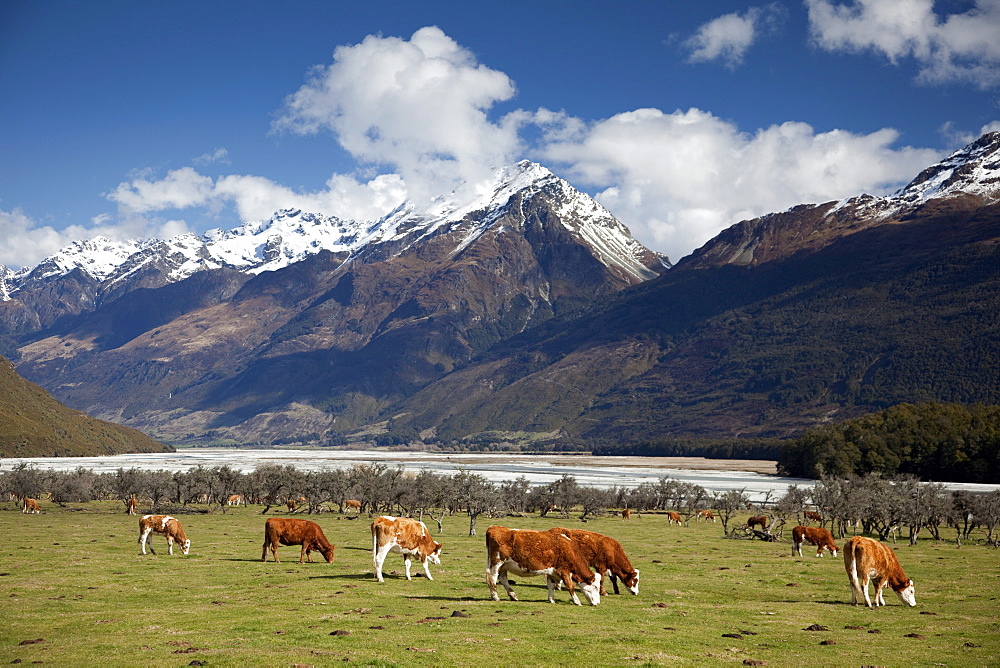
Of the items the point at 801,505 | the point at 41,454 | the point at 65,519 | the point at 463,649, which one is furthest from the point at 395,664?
the point at 41,454

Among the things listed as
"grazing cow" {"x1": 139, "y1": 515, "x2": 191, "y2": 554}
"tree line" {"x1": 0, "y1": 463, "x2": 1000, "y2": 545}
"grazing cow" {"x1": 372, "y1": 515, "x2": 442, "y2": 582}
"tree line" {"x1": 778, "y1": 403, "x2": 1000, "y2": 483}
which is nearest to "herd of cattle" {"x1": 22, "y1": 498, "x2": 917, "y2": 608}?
"grazing cow" {"x1": 372, "y1": 515, "x2": 442, "y2": 582}

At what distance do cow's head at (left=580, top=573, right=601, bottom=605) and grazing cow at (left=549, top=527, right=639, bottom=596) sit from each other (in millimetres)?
894

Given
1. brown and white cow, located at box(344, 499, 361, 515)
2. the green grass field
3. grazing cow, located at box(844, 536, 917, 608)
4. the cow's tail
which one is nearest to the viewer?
the green grass field

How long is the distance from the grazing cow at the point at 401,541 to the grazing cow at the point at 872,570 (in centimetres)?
1470

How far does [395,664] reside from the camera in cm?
1784

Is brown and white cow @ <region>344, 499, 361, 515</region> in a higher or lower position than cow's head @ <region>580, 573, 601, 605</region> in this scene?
lower

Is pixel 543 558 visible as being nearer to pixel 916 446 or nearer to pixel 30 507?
pixel 30 507

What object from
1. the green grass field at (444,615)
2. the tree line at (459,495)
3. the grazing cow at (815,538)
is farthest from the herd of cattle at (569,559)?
the tree line at (459,495)

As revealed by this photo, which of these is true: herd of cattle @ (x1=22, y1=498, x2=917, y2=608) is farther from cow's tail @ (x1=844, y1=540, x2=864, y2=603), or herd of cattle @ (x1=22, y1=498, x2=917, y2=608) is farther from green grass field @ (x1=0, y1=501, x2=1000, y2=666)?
green grass field @ (x1=0, y1=501, x2=1000, y2=666)

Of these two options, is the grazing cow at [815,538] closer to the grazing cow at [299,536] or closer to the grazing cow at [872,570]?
the grazing cow at [872,570]

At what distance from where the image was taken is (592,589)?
25.3 metres

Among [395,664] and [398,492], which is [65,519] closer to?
[398,492]

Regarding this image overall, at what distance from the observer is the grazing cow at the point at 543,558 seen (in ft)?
81.5

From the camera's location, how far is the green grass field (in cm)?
1903
